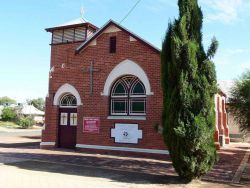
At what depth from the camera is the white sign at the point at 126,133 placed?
14945 mm

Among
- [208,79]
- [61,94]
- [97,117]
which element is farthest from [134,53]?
[208,79]

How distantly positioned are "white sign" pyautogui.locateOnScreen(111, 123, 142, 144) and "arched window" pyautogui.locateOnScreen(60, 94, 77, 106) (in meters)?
3.13

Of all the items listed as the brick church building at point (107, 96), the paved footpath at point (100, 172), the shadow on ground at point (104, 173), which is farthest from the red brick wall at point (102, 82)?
the shadow on ground at point (104, 173)

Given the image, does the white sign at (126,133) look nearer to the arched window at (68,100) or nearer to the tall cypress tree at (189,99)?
the arched window at (68,100)

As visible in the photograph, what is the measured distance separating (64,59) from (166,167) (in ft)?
31.5

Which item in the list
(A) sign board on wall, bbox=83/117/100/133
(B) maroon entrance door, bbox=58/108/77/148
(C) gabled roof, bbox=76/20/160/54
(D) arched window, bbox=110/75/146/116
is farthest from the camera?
(B) maroon entrance door, bbox=58/108/77/148

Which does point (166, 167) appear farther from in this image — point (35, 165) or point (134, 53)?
point (134, 53)

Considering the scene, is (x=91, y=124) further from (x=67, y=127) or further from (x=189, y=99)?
(x=189, y=99)

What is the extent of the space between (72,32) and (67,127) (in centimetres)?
570

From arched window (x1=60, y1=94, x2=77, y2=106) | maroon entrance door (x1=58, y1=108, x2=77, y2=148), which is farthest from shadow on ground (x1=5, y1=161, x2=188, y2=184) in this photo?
arched window (x1=60, y1=94, x2=77, y2=106)

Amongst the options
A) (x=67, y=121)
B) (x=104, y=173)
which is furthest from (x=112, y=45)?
(x=104, y=173)

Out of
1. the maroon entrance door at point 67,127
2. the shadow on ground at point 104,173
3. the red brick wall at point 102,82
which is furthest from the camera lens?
the maroon entrance door at point 67,127

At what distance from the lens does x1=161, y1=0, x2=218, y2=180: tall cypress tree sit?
30.8 feet

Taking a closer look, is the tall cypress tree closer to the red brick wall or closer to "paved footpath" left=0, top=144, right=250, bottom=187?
"paved footpath" left=0, top=144, right=250, bottom=187
